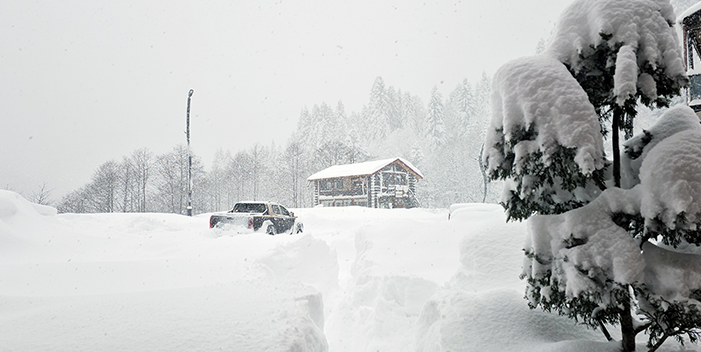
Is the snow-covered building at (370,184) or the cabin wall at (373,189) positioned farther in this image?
the cabin wall at (373,189)

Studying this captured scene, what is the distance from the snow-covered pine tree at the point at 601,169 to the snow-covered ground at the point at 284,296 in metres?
0.74

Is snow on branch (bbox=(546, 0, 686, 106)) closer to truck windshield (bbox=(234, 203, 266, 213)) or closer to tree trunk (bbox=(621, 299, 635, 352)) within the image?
tree trunk (bbox=(621, 299, 635, 352))

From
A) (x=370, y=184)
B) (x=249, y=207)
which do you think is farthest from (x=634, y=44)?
(x=370, y=184)

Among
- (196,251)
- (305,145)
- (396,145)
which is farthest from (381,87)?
(196,251)

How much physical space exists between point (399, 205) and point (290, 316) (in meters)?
33.3

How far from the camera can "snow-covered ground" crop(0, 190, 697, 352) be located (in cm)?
294

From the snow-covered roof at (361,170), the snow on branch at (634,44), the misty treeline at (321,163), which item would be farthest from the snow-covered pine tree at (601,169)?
the misty treeline at (321,163)

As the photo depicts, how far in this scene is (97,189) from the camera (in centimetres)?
4338

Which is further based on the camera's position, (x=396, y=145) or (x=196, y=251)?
(x=396, y=145)

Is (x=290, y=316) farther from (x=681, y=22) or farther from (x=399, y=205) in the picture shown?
(x=399, y=205)

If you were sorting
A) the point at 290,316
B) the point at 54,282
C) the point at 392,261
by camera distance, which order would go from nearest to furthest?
the point at 290,316
the point at 54,282
the point at 392,261

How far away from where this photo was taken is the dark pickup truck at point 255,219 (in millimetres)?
12625

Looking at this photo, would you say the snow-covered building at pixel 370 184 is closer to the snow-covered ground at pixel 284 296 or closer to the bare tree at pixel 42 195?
the snow-covered ground at pixel 284 296

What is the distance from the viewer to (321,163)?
5012cm
